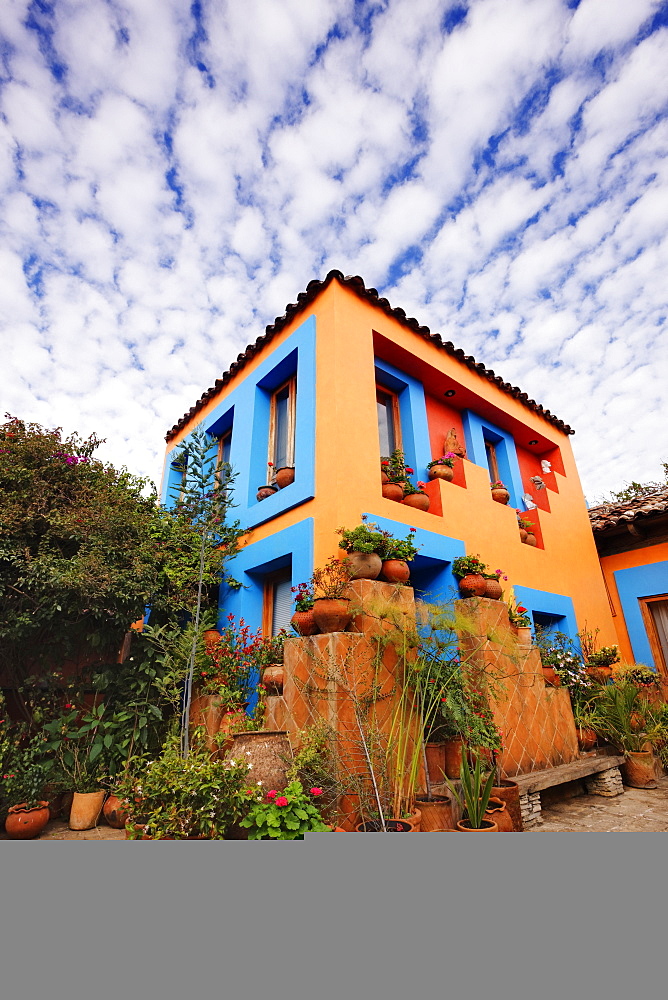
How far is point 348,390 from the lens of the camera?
19.0ft

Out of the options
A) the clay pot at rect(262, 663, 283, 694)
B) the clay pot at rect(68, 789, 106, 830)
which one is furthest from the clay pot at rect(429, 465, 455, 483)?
the clay pot at rect(68, 789, 106, 830)

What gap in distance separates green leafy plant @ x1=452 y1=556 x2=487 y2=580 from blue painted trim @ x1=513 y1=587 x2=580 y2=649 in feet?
4.33

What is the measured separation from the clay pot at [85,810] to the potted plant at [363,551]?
3.20 m

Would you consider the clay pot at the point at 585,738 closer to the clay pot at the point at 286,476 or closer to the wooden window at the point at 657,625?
the wooden window at the point at 657,625

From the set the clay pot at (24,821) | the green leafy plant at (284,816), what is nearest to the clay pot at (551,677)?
the green leafy plant at (284,816)

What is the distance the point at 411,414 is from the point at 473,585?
9.05ft

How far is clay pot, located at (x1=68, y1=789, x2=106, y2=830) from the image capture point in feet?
14.3

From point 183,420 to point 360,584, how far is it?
670 centimetres

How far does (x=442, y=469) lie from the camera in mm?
6566

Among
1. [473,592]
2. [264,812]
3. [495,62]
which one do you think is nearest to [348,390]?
[473,592]

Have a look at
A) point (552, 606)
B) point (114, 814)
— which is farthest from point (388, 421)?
point (114, 814)

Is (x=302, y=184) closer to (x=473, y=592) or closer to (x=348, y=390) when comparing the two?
(x=348, y=390)

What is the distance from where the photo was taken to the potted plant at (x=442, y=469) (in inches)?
259

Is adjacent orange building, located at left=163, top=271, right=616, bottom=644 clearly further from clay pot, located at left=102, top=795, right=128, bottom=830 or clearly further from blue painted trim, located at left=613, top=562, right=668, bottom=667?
clay pot, located at left=102, top=795, right=128, bottom=830
